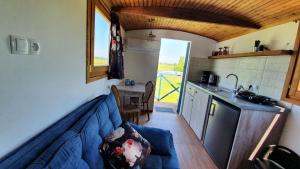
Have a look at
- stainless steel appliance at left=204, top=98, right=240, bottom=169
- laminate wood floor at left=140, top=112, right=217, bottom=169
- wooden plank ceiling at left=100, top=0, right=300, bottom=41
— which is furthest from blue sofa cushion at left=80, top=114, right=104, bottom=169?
wooden plank ceiling at left=100, top=0, right=300, bottom=41

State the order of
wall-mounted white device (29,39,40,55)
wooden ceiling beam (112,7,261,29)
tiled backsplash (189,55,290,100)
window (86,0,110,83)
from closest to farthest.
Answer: wall-mounted white device (29,39,40,55)
window (86,0,110,83)
tiled backsplash (189,55,290,100)
wooden ceiling beam (112,7,261,29)

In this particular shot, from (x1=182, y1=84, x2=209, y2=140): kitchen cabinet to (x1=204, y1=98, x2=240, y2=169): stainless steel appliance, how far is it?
237 millimetres

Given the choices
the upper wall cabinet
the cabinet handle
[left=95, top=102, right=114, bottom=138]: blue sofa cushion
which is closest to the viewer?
[left=95, top=102, right=114, bottom=138]: blue sofa cushion

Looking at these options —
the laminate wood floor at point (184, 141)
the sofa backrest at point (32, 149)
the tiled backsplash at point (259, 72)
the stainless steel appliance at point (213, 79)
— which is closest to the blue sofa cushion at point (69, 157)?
the sofa backrest at point (32, 149)

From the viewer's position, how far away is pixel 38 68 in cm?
92

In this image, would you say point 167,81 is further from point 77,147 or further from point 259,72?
A: point 77,147

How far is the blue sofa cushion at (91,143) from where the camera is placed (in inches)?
37.6

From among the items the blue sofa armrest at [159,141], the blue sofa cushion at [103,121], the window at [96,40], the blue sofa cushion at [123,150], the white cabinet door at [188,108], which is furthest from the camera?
the white cabinet door at [188,108]

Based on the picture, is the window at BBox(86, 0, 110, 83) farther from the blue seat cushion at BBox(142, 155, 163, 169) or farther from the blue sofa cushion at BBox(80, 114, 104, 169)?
the blue seat cushion at BBox(142, 155, 163, 169)

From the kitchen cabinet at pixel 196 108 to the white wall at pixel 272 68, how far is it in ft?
2.46

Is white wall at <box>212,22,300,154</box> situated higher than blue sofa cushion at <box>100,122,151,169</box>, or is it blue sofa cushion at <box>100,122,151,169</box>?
white wall at <box>212,22,300,154</box>

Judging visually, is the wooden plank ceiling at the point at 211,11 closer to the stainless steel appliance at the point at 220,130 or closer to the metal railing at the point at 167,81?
the stainless steel appliance at the point at 220,130

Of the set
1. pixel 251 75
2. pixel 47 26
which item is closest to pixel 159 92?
pixel 251 75

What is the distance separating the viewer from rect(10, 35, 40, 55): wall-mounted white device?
0.73 meters
